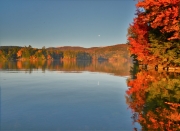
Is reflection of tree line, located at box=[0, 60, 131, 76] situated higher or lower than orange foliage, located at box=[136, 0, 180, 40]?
lower

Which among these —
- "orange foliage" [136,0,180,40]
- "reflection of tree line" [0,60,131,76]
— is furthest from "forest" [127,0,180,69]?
"reflection of tree line" [0,60,131,76]

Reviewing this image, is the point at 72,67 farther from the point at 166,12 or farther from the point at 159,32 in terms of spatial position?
the point at 166,12

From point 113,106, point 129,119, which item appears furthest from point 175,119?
point 113,106

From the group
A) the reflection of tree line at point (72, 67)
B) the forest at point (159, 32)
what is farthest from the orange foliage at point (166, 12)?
the reflection of tree line at point (72, 67)

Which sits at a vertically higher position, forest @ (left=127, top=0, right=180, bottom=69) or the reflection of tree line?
forest @ (left=127, top=0, right=180, bottom=69)

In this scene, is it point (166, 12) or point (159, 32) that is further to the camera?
point (159, 32)

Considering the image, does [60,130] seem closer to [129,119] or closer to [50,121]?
[50,121]

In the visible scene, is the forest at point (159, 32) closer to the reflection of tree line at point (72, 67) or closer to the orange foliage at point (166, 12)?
the orange foliage at point (166, 12)

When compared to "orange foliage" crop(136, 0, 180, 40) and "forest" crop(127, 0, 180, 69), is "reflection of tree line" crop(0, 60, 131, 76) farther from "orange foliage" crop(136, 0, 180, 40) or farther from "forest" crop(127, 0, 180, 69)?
"orange foliage" crop(136, 0, 180, 40)

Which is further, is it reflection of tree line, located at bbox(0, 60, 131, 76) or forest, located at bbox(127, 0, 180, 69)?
reflection of tree line, located at bbox(0, 60, 131, 76)

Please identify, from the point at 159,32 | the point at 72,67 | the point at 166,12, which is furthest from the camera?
the point at 72,67

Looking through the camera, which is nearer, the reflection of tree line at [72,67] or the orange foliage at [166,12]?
the orange foliage at [166,12]

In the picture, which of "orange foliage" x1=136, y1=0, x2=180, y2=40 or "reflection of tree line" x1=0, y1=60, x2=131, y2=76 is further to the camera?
"reflection of tree line" x1=0, y1=60, x2=131, y2=76

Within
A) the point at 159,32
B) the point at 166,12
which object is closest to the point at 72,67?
the point at 159,32
